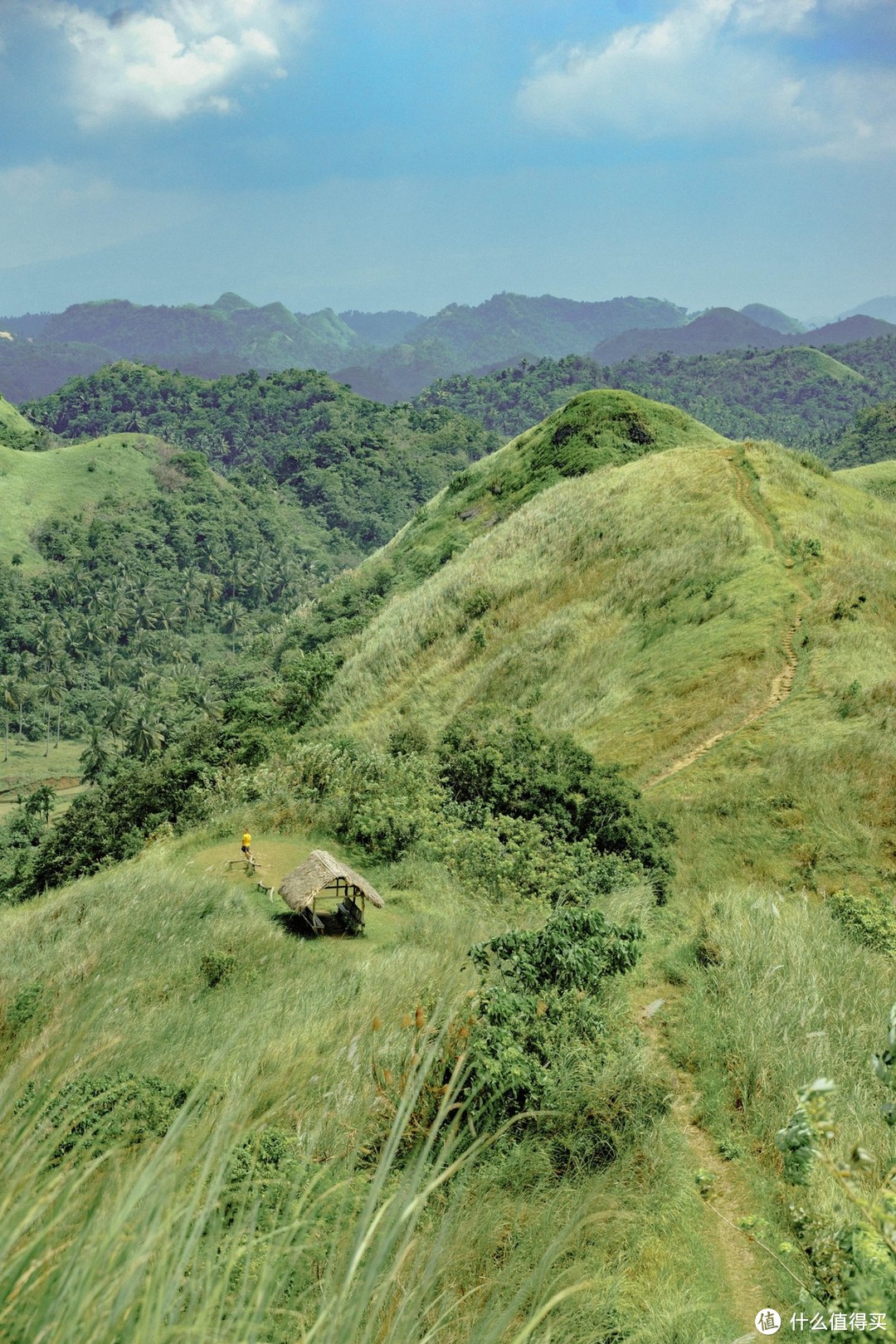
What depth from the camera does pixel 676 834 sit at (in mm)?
15375

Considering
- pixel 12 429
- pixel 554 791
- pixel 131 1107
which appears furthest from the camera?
pixel 12 429

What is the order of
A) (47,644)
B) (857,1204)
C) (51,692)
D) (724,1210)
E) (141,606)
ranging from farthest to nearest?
(141,606) → (47,644) → (51,692) → (724,1210) → (857,1204)

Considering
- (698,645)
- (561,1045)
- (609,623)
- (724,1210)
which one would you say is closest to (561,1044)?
(561,1045)

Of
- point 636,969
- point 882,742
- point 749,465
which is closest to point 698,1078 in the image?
point 636,969

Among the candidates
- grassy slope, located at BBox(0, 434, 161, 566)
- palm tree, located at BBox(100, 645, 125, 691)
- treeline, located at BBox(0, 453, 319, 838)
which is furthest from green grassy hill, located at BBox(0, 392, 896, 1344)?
grassy slope, located at BBox(0, 434, 161, 566)

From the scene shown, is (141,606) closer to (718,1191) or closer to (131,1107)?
(718,1191)

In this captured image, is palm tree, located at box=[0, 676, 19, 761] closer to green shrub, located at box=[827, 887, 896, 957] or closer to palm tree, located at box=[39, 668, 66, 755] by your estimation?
palm tree, located at box=[39, 668, 66, 755]

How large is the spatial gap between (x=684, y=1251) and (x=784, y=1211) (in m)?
0.69

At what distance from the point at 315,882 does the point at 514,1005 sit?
5.57 m

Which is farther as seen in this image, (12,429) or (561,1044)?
(12,429)

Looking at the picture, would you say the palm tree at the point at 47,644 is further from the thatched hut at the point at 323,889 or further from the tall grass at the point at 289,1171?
the thatched hut at the point at 323,889

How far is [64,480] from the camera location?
432 ft

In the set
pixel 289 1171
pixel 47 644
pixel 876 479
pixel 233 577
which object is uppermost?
pixel 289 1171

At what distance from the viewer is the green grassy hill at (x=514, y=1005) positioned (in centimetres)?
177
